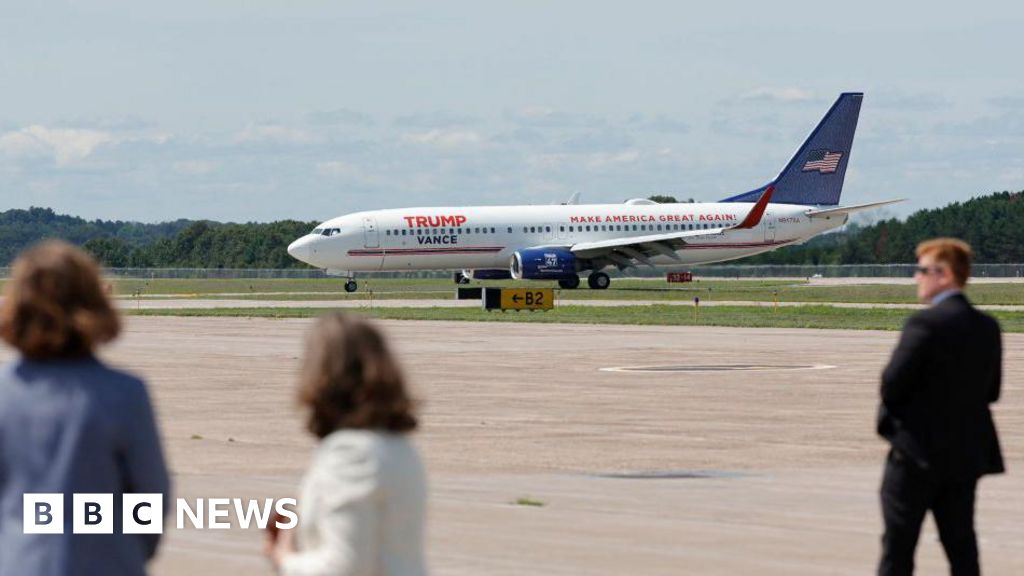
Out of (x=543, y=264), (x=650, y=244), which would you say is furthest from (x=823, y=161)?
(x=543, y=264)

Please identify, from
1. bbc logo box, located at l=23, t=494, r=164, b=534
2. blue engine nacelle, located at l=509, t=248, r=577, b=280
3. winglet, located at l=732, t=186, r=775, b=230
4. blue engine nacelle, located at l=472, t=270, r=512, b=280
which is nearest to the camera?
bbc logo box, located at l=23, t=494, r=164, b=534

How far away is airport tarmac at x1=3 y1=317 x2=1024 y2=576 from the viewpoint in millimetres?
11852

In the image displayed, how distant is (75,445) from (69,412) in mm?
98

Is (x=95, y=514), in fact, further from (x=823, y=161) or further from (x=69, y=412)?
(x=823, y=161)

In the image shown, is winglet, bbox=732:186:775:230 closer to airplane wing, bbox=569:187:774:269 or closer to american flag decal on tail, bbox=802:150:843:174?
airplane wing, bbox=569:187:774:269

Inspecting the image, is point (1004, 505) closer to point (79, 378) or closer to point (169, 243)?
point (79, 378)

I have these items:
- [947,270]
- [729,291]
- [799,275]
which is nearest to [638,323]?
[729,291]

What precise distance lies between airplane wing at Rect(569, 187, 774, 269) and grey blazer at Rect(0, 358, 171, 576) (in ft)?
→ 232

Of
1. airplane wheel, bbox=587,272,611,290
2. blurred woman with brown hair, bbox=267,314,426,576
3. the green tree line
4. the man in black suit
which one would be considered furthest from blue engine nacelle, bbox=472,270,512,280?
blurred woman with brown hair, bbox=267,314,426,576

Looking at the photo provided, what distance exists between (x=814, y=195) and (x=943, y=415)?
255ft

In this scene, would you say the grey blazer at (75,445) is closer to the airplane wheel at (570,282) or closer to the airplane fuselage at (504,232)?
the airplane fuselage at (504,232)

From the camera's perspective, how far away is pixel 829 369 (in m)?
30.4

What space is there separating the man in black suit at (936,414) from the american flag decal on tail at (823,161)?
254 ft

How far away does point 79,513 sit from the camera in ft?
18.0
